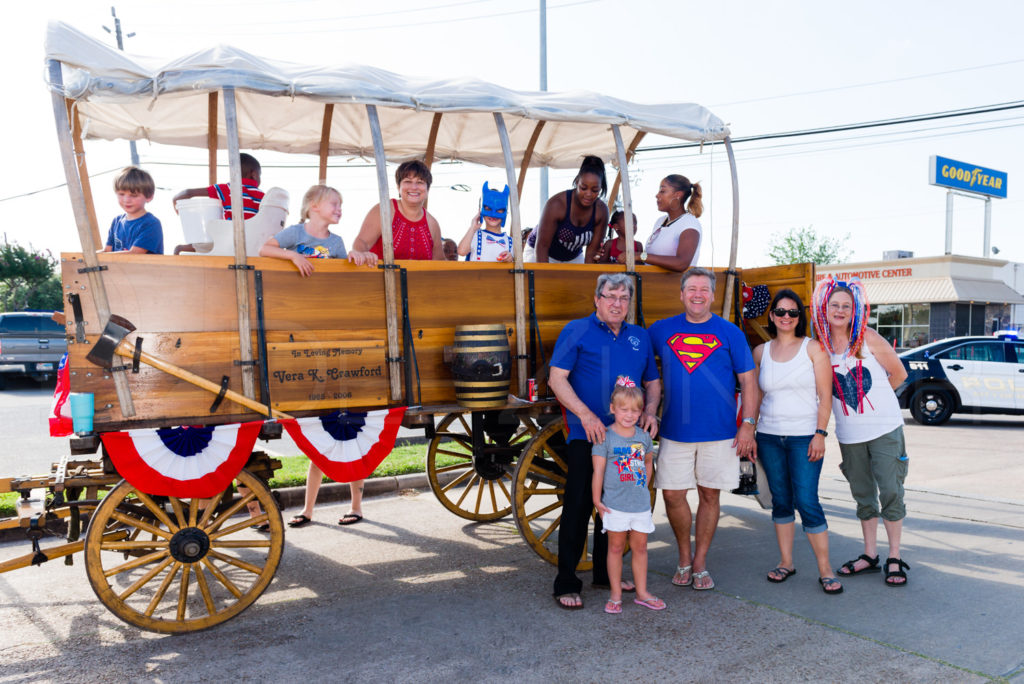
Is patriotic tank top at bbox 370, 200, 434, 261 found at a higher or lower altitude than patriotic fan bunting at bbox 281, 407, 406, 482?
higher

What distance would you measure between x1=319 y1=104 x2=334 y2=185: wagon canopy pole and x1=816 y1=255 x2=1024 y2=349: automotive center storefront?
26.4 meters

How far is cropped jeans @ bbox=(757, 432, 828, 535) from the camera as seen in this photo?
453 centimetres

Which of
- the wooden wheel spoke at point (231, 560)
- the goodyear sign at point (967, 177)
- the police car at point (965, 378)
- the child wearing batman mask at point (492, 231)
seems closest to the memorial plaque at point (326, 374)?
the wooden wheel spoke at point (231, 560)

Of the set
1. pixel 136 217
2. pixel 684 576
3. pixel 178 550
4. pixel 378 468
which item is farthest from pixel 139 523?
pixel 378 468

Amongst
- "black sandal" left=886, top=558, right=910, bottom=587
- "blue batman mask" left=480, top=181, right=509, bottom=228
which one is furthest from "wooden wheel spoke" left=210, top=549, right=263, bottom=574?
"black sandal" left=886, top=558, right=910, bottom=587

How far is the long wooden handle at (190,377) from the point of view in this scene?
372 centimetres

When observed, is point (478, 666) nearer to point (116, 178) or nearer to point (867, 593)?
point (867, 593)

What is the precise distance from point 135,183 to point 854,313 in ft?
14.3

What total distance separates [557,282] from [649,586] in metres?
2.04

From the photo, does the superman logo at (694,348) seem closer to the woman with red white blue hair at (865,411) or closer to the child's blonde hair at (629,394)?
the child's blonde hair at (629,394)

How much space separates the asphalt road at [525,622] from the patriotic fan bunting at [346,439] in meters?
0.85

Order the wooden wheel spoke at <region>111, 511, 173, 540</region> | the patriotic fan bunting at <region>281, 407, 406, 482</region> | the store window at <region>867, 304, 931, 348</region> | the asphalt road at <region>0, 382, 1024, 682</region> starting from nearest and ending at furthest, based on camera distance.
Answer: the asphalt road at <region>0, 382, 1024, 682</region>
the wooden wheel spoke at <region>111, 511, 173, 540</region>
the patriotic fan bunting at <region>281, 407, 406, 482</region>
the store window at <region>867, 304, 931, 348</region>

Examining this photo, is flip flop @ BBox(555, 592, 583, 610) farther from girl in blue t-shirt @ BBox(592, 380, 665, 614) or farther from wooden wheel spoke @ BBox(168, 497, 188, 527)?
wooden wheel spoke @ BBox(168, 497, 188, 527)

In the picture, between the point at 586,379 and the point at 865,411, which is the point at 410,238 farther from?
the point at 865,411
